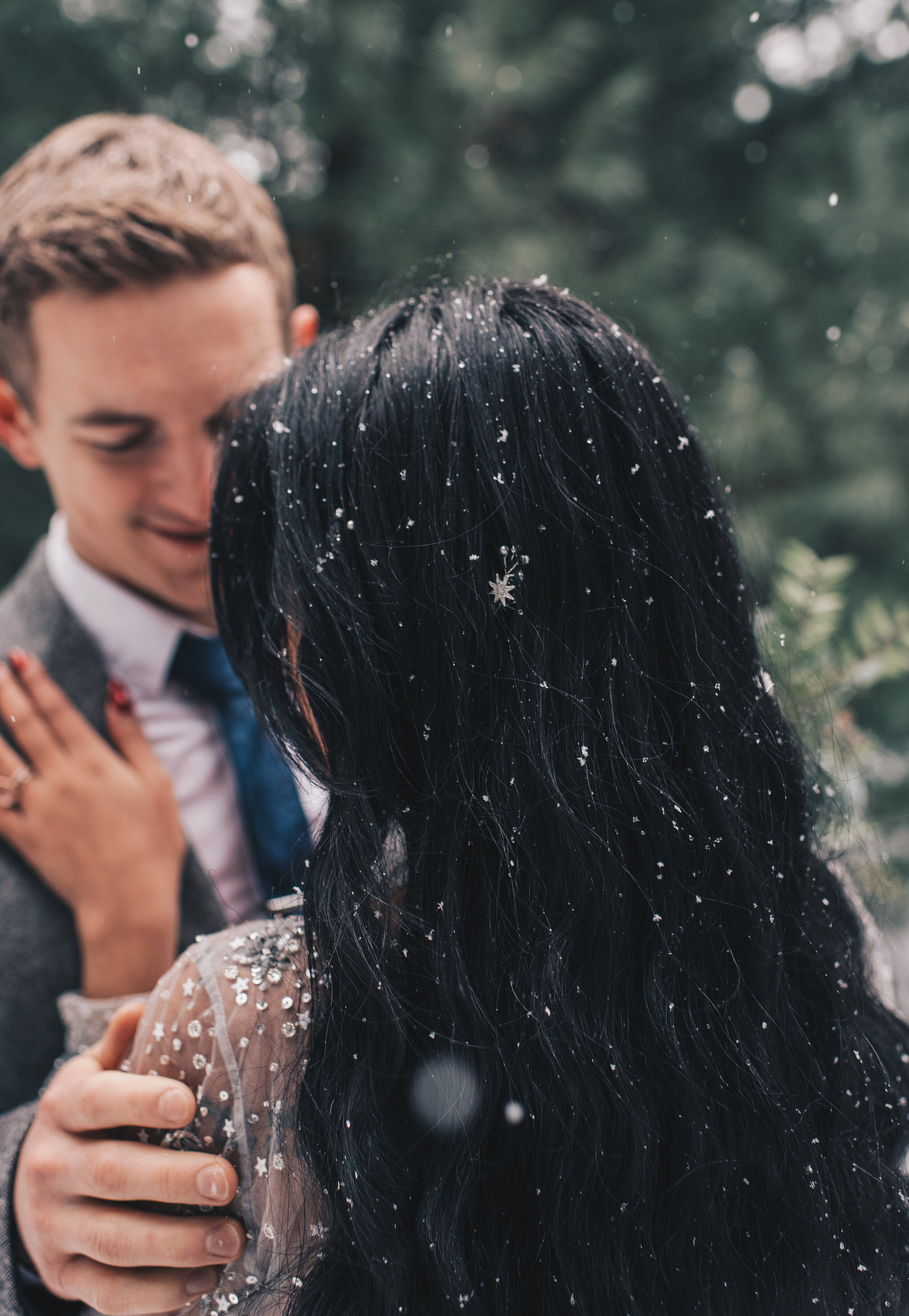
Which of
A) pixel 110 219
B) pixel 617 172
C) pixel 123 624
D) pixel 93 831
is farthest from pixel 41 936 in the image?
pixel 617 172

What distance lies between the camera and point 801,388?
3275 millimetres

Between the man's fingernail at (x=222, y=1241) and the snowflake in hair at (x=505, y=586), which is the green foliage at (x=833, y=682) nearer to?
the snowflake in hair at (x=505, y=586)

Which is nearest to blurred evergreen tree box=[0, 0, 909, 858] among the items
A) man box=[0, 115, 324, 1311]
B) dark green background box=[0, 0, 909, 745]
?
dark green background box=[0, 0, 909, 745]

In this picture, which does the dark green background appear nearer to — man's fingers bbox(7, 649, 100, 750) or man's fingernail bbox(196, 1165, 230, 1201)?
man's fingers bbox(7, 649, 100, 750)

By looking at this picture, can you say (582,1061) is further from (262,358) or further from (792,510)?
(792,510)

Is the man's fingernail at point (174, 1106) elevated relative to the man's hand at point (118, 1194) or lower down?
elevated

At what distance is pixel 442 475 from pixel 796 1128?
0.77 metres

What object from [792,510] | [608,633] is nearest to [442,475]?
[608,633]

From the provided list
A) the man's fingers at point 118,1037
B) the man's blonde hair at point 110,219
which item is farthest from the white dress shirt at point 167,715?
the man's fingers at point 118,1037

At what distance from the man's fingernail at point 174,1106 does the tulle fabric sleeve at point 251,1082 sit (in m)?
0.03

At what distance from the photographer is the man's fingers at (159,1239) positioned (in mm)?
781

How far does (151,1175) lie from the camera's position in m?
0.77

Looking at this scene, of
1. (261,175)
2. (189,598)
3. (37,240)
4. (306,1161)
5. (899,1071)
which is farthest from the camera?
(261,175)

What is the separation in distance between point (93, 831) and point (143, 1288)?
1.98ft
